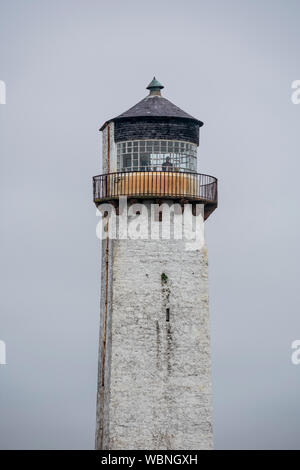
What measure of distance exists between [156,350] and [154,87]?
9681 millimetres

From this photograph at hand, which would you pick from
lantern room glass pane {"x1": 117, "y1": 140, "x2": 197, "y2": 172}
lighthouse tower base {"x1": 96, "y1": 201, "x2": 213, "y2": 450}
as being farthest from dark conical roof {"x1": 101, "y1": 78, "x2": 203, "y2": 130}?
lighthouse tower base {"x1": 96, "y1": 201, "x2": 213, "y2": 450}

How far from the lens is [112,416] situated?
272 feet

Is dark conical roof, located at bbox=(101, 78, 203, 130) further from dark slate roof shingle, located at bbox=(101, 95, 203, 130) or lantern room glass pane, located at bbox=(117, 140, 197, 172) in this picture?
lantern room glass pane, located at bbox=(117, 140, 197, 172)

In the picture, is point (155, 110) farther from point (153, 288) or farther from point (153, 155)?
Answer: point (153, 288)

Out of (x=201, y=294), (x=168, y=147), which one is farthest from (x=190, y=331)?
(x=168, y=147)

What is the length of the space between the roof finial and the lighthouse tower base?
18.5 ft

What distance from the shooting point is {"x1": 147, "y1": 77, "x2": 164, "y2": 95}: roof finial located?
3374 inches

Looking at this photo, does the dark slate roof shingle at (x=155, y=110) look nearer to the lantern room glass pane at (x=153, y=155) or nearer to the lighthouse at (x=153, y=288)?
the lighthouse at (x=153, y=288)

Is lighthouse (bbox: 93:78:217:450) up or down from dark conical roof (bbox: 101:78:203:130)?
down

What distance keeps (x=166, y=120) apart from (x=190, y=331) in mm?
7522

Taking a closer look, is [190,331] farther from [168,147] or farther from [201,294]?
[168,147]

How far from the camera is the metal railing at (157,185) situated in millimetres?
83812

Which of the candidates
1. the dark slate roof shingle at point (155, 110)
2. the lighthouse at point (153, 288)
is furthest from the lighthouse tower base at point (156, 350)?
the dark slate roof shingle at point (155, 110)

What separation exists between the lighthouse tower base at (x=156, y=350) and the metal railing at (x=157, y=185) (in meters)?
1.66
